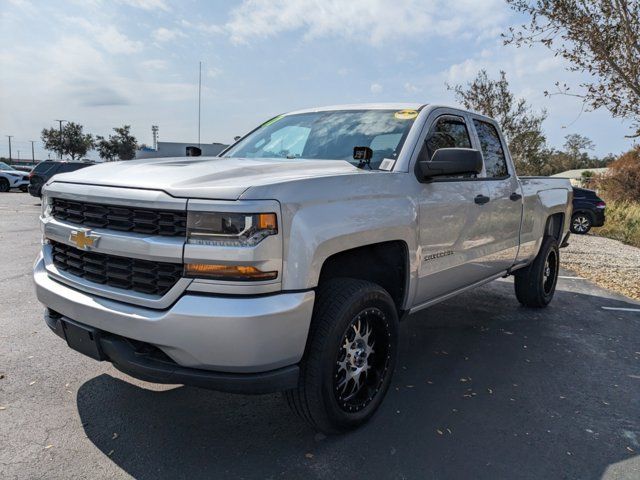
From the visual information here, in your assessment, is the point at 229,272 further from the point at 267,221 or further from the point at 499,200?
the point at 499,200

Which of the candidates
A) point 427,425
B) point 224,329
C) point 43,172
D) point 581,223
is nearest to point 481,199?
point 427,425

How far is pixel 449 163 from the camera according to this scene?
327 centimetres

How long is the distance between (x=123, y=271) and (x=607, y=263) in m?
9.94

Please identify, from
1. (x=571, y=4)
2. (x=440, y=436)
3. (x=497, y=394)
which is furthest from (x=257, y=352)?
(x=571, y=4)

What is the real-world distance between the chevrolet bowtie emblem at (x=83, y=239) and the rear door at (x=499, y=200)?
3050mm

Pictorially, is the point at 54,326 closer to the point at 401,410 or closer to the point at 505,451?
the point at 401,410

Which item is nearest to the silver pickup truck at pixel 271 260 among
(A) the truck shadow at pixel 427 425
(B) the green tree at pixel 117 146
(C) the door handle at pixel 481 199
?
(C) the door handle at pixel 481 199

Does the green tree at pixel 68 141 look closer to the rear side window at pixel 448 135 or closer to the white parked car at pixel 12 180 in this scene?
the white parked car at pixel 12 180

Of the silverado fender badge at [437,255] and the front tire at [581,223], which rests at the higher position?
the silverado fender badge at [437,255]

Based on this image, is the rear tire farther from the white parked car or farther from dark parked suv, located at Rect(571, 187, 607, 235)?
the white parked car

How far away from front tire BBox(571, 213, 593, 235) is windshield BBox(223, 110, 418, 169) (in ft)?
47.0

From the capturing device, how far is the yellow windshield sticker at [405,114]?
369 cm

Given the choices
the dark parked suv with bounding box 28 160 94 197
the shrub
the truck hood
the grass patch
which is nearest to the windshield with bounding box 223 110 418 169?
the truck hood

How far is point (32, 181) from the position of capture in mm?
18156
